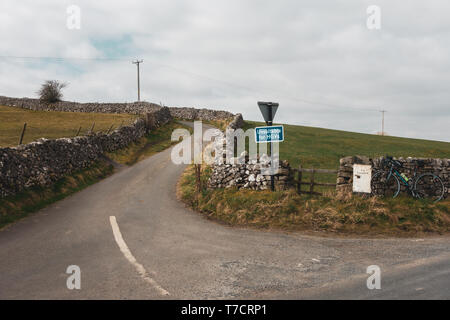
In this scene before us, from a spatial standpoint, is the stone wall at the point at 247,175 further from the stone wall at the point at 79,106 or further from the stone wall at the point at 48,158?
the stone wall at the point at 79,106

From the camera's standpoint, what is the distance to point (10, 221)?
11477 millimetres

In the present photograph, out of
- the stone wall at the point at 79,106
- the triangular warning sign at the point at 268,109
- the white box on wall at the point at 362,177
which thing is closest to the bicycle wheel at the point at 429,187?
the white box on wall at the point at 362,177

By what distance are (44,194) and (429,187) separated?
16350mm

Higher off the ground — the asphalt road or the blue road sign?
the blue road sign

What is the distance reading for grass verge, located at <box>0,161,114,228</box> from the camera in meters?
12.2

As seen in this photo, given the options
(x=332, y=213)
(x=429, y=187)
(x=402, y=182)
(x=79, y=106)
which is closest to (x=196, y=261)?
(x=332, y=213)

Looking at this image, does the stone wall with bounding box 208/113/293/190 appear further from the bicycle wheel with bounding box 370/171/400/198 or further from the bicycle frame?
the bicycle frame

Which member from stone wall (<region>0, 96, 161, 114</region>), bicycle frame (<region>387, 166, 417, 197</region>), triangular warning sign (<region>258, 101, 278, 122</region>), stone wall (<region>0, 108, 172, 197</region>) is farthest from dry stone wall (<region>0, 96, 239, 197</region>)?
bicycle frame (<region>387, 166, 417, 197</region>)

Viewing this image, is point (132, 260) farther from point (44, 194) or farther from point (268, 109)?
point (44, 194)

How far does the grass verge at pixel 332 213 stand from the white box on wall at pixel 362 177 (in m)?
0.60

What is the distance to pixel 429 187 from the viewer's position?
1329cm

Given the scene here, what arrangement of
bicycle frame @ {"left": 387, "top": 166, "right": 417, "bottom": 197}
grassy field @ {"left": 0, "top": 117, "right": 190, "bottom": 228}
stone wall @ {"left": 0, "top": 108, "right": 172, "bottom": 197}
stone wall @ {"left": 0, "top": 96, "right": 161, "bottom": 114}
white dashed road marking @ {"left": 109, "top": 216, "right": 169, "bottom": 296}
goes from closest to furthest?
white dashed road marking @ {"left": 109, "top": 216, "right": 169, "bottom": 296} < grassy field @ {"left": 0, "top": 117, "right": 190, "bottom": 228} < bicycle frame @ {"left": 387, "top": 166, "right": 417, "bottom": 197} < stone wall @ {"left": 0, "top": 108, "right": 172, "bottom": 197} < stone wall @ {"left": 0, "top": 96, "right": 161, "bottom": 114}

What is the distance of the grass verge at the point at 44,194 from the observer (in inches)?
482
